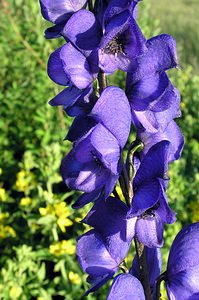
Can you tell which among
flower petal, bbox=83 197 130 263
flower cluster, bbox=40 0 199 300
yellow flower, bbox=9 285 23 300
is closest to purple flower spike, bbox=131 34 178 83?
flower cluster, bbox=40 0 199 300

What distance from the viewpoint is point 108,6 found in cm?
113

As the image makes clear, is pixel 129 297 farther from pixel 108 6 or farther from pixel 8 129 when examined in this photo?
pixel 8 129

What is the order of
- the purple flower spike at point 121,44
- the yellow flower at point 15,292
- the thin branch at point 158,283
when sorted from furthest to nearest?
1. the yellow flower at point 15,292
2. the thin branch at point 158,283
3. the purple flower spike at point 121,44

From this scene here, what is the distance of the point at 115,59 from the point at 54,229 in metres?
1.83

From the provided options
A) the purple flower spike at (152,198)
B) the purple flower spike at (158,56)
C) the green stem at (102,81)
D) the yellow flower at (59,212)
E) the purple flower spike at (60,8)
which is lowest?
the yellow flower at (59,212)

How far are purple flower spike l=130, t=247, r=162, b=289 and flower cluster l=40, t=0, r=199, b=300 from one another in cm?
8

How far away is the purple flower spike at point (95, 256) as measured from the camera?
4.17 feet

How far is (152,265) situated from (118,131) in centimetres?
42

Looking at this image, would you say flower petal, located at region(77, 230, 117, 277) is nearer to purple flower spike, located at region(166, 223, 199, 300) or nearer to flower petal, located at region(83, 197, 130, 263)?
flower petal, located at region(83, 197, 130, 263)

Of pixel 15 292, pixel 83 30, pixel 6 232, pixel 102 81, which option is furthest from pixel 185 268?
pixel 6 232

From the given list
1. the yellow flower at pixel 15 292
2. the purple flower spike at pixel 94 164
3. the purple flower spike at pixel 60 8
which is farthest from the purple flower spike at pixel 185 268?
the yellow flower at pixel 15 292

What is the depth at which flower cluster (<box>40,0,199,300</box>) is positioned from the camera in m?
1.14

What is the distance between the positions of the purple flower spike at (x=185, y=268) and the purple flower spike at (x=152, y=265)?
0.10 m

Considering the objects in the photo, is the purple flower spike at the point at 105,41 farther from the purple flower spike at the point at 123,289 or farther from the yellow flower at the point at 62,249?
the yellow flower at the point at 62,249
